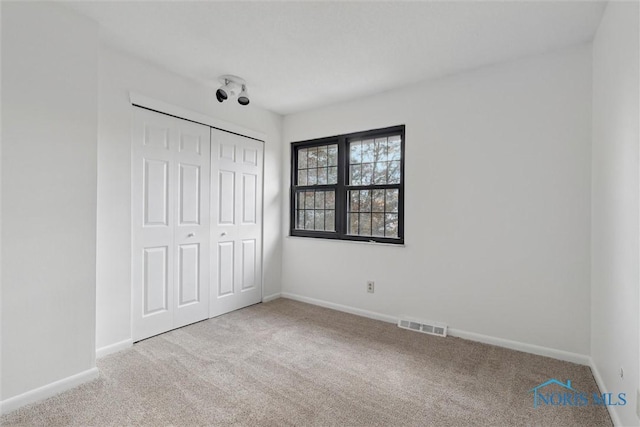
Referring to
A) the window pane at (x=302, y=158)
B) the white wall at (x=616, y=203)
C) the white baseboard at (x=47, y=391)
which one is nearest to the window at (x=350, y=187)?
the window pane at (x=302, y=158)

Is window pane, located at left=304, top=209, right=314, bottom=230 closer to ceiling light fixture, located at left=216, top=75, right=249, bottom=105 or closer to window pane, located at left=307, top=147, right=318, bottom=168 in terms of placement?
window pane, located at left=307, top=147, right=318, bottom=168

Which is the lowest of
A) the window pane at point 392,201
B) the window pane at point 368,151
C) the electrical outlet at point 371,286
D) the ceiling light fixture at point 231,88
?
the electrical outlet at point 371,286

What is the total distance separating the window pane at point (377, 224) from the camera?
3.40 m

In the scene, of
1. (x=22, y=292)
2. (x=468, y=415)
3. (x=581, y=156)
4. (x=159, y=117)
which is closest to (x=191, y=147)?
(x=159, y=117)

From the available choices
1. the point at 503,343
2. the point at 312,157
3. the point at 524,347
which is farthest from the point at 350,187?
the point at 524,347

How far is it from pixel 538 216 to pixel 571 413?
1360 mm

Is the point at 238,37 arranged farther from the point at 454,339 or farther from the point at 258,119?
the point at 454,339

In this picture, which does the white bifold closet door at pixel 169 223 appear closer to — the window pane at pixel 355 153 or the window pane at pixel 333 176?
the window pane at pixel 333 176

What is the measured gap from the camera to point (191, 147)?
302 centimetres

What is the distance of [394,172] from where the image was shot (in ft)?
10.9

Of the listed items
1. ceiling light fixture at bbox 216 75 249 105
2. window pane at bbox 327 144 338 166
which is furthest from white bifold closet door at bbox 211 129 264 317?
window pane at bbox 327 144 338 166

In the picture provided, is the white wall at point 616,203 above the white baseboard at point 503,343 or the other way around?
above

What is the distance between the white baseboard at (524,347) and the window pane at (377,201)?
137 cm

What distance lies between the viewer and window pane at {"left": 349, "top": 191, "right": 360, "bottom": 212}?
11.7ft
